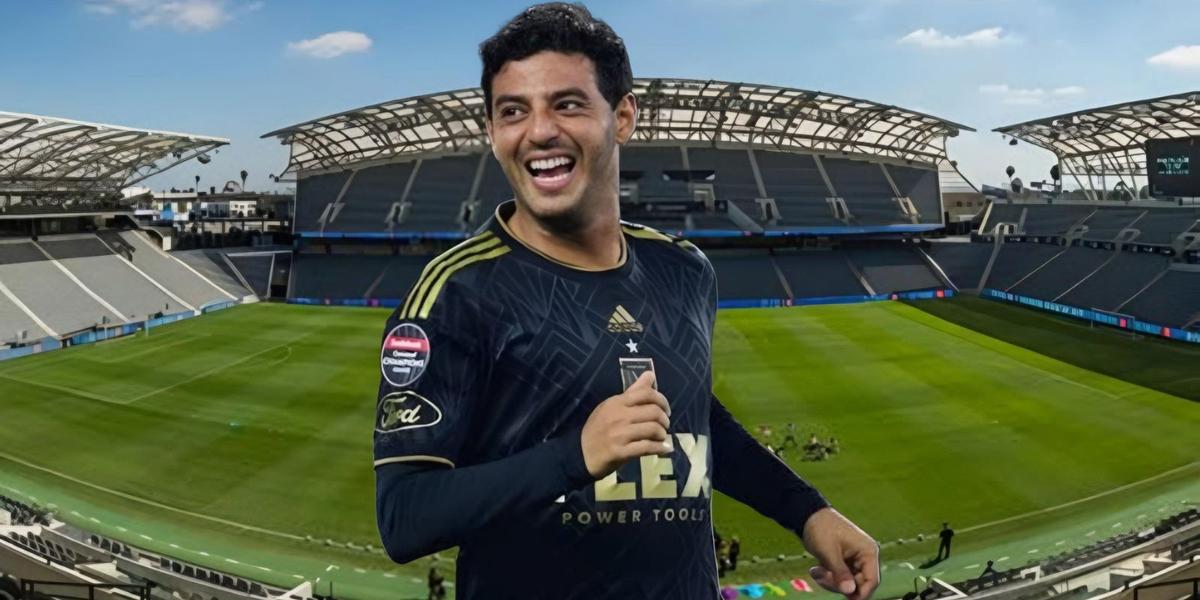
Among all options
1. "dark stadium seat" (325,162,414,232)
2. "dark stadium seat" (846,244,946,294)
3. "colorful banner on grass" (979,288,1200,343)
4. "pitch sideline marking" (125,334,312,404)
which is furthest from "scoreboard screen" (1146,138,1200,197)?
"dark stadium seat" (325,162,414,232)

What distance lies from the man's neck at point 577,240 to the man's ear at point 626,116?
269mm

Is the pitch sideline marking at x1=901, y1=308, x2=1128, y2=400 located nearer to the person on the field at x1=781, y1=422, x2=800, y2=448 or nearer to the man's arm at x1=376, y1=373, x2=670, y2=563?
the person on the field at x1=781, y1=422, x2=800, y2=448

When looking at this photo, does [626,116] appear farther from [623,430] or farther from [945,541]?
[945,541]

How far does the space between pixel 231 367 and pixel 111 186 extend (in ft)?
93.8

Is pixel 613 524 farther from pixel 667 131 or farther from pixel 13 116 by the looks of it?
pixel 667 131

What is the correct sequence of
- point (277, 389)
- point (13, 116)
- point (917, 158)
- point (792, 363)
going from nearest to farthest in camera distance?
point (277, 389)
point (792, 363)
point (13, 116)
point (917, 158)

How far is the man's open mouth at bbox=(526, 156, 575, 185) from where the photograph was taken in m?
2.36

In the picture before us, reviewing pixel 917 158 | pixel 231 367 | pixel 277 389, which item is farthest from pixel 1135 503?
pixel 917 158

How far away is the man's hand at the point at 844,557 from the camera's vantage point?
2654 mm

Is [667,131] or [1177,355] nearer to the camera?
[1177,355]

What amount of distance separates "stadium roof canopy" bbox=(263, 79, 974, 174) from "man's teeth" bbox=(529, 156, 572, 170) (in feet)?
130

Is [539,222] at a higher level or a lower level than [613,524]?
A: higher

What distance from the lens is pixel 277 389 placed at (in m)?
23.6

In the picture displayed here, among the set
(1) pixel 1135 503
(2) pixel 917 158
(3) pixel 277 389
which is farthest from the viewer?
(2) pixel 917 158
